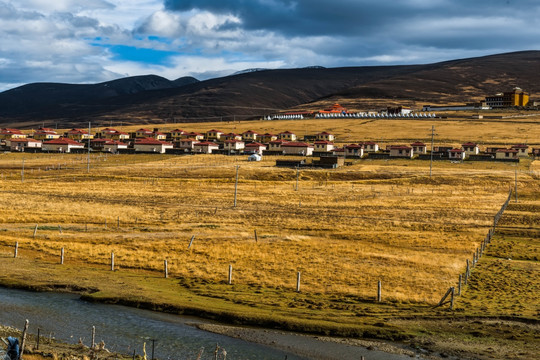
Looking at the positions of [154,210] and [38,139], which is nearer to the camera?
[154,210]

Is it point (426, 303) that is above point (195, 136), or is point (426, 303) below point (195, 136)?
below

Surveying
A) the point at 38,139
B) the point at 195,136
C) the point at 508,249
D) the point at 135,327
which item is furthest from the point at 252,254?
the point at 38,139

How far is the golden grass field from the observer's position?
112 ft

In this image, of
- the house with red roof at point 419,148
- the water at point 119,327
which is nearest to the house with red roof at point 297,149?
A: the house with red roof at point 419,148

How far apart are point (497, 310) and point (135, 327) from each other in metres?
19.6

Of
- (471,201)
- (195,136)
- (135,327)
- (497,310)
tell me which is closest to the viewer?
(135,327)

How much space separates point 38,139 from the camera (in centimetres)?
19375

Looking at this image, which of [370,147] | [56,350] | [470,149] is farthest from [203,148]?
[56,350]

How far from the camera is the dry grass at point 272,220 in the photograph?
132 feet

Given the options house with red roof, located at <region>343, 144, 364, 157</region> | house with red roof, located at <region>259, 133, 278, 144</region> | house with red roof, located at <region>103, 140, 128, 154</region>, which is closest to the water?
house with red roof, located at <region>343, 144, 364, 157</region>

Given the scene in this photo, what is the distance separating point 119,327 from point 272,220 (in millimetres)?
36815

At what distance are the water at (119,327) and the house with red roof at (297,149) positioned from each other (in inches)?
5063

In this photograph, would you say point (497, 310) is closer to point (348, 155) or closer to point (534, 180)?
point (534, 180)

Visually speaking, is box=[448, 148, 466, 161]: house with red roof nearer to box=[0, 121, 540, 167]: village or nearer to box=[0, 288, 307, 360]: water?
box=[0, 121, 540, 167]: village
